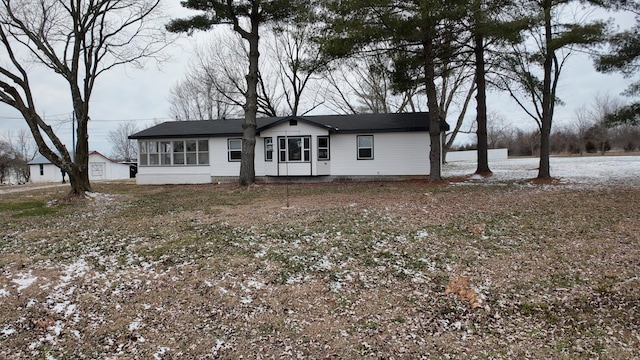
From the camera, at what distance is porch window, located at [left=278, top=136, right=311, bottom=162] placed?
16.6 meters

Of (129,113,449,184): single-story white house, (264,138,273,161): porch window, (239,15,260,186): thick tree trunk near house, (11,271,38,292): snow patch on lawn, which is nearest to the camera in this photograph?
(11,271,38,292): snow patch on lawn

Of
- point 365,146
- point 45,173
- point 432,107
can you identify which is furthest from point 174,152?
point 45,173

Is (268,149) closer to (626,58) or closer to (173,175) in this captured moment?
(173,175)

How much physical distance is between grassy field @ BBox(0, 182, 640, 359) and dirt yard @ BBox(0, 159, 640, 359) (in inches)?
0.8

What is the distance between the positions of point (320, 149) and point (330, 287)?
42.1ft

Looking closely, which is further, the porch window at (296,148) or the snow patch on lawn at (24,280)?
the porch window at (296,148)

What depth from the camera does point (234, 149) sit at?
59.3ft

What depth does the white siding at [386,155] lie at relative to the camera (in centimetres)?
1639

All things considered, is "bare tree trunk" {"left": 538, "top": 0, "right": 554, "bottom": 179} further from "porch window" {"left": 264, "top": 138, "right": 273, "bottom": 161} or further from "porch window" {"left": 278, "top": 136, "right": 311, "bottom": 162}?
"porch window" {"left": 264, "top": 138, "right": 273, "bottom": 161}

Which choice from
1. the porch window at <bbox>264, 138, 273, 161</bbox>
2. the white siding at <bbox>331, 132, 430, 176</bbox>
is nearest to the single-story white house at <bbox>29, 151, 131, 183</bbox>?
the porch window at <bbox>264, 138, 273, 161</bbox>

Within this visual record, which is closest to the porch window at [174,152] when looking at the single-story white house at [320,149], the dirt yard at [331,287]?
the single-story white house at [320,149]

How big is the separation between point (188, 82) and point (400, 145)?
1015 inches

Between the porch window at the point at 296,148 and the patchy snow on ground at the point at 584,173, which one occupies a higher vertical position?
the porch window at the point at 296,148

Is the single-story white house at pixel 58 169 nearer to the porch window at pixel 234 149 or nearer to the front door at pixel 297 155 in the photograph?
the porch window at pixel 234 149
